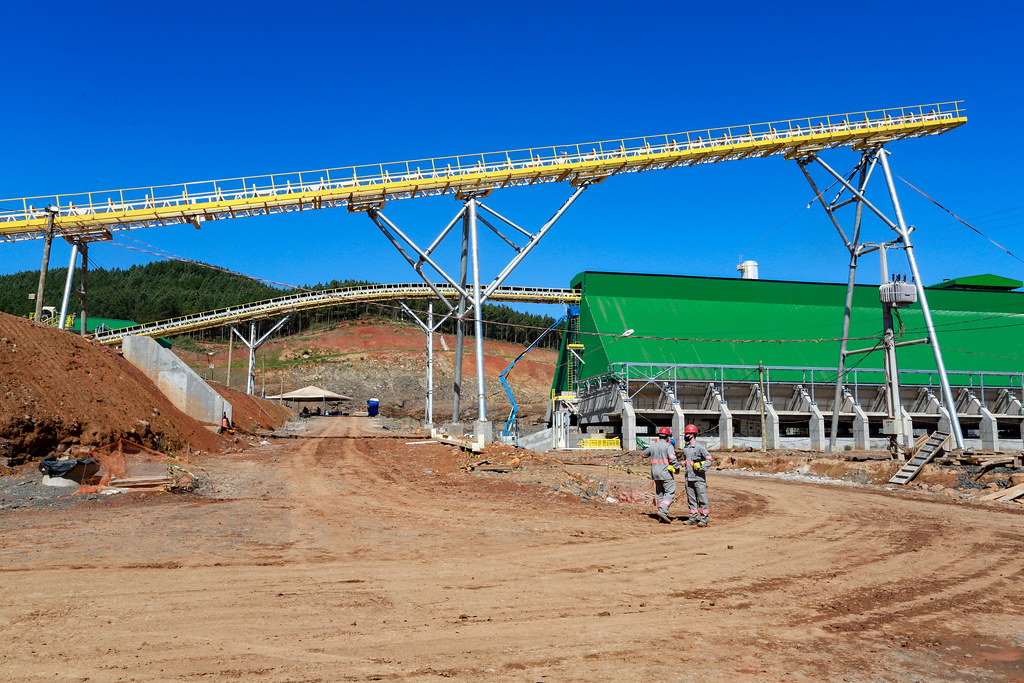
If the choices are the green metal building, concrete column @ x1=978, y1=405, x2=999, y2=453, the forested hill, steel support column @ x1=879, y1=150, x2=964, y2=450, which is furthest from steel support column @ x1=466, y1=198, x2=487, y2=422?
the forested hill

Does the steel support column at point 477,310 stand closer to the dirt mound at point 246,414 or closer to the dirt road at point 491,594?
the dirt road at point 491,594

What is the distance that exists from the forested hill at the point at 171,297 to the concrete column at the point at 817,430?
71021mm

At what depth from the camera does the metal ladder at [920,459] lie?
61.4 feet

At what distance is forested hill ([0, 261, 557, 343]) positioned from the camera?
115375 mm

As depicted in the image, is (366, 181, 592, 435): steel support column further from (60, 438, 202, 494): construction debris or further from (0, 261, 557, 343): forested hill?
(0, 261, 557, 343): forested hill

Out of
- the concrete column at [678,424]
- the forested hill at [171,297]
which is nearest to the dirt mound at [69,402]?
the concrete column at [678,424]

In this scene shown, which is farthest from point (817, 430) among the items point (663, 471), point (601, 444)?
point (663, 471)

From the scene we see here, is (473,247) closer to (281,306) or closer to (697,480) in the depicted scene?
(697,480)

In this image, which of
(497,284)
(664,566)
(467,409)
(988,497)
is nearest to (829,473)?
(988,497)

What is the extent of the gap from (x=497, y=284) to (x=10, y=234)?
20.0 m

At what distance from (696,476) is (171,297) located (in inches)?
5505

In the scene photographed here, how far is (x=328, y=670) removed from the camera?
431 centimetres

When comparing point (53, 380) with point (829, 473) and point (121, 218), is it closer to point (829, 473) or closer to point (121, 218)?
point (121, 218)

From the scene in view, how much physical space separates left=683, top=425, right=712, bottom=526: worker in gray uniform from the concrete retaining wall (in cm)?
2091
